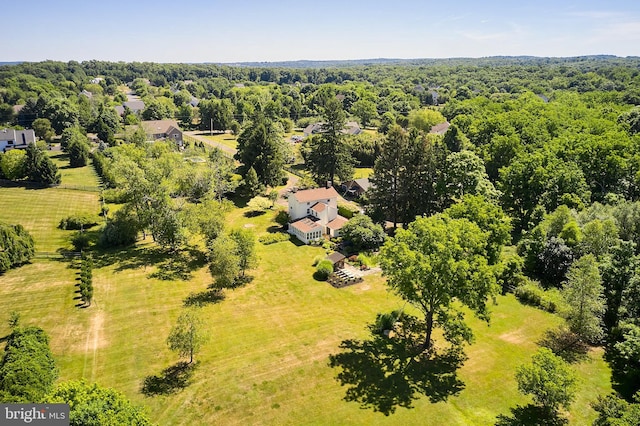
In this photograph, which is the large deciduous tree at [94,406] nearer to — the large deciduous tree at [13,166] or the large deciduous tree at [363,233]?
the large deciduous tree at [363,233]

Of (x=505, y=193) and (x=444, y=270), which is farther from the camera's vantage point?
(x=505, y=193)

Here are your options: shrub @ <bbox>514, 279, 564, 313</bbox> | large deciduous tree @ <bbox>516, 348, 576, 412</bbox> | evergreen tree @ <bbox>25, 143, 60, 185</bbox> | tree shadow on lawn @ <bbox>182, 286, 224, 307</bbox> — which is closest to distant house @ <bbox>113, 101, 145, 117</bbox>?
evergreen tree @ <bbox>25, 143, 60, 185</bbox>

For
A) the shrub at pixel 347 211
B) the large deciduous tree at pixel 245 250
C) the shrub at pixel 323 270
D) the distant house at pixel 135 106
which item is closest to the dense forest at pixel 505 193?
the large deciduous tree at pixel 245 250

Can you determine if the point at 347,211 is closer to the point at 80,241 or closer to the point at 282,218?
the point at 282,218

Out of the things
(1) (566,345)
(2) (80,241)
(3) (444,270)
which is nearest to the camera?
(3) (444,270)

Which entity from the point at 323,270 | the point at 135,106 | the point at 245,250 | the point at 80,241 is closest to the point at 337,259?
the point at 323,270
